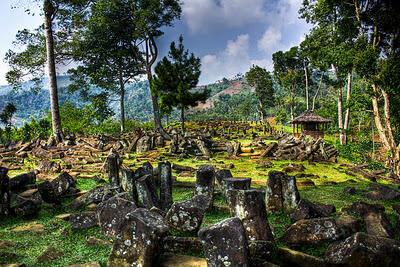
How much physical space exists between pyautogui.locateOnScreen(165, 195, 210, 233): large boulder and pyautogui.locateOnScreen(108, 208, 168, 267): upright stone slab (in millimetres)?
857

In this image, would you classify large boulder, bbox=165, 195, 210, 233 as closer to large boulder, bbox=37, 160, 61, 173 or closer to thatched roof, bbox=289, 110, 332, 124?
large boulder, bbox=37, 160, 61, 173

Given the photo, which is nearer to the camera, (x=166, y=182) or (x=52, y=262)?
(x=52, y=262)

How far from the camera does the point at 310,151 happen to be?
12570 millimetres

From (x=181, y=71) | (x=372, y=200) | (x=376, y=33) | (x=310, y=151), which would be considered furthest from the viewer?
(x=181, y=71)

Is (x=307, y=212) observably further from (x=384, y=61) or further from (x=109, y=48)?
(x=109, y=48)

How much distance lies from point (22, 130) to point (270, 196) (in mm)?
24069

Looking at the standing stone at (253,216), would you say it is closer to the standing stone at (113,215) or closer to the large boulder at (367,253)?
the large boulder at (367,253)

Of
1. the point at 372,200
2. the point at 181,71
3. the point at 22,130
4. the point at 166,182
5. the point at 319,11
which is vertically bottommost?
the point at 372,200

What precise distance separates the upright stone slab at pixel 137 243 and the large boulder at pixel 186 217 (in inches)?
33.8

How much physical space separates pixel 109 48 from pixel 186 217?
26.7 meters

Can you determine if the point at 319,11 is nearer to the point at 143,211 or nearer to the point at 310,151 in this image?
the point at 310,151

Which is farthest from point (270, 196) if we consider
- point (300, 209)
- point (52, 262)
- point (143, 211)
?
point (52, 262)

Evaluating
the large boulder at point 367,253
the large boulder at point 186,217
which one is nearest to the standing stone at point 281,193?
the large boulder at point 186,217

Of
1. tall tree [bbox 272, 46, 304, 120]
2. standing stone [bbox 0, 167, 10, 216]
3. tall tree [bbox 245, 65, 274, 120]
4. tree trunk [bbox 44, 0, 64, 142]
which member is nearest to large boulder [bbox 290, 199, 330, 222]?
standing stone [bbox 0, 167, 10, 216]
